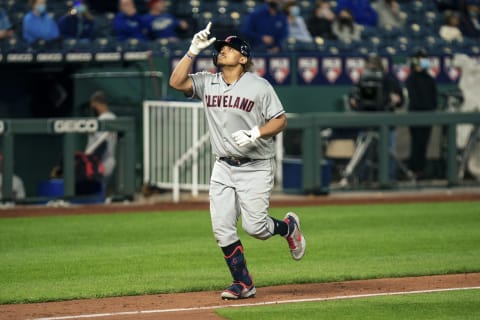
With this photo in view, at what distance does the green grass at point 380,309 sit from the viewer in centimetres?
784

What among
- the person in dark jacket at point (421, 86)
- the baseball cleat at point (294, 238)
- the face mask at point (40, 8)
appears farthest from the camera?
the person in dark jacket at point (421, 86)

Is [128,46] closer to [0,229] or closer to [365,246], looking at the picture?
[0,229]

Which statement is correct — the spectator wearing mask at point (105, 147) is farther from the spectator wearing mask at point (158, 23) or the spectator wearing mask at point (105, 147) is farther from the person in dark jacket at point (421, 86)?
the person in dark jacket at point (421, 86)

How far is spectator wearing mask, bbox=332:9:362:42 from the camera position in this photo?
67.1 feet

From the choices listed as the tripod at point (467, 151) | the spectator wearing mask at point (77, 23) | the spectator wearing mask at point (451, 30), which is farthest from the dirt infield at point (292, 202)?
the spectator wearing mask at point (451, 30)

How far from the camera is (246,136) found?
27.5 ft

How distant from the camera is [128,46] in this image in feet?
59.3

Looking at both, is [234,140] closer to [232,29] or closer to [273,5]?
[232,29]

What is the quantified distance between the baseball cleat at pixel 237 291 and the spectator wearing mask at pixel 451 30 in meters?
13.5

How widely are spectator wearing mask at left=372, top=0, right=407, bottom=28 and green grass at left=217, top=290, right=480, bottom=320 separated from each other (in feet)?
45.1

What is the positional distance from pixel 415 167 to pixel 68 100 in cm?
521

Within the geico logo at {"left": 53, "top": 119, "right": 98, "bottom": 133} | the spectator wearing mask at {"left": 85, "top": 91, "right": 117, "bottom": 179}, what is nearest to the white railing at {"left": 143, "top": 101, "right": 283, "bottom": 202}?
the spectator wearing mask at {"left": 85, "top": 91, "right": 117, "bottom": 179}

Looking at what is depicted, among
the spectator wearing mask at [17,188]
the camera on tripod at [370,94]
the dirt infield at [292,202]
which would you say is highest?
the camera on tripod at [370,94]

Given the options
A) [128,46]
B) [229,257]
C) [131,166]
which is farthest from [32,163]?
[229,257]
